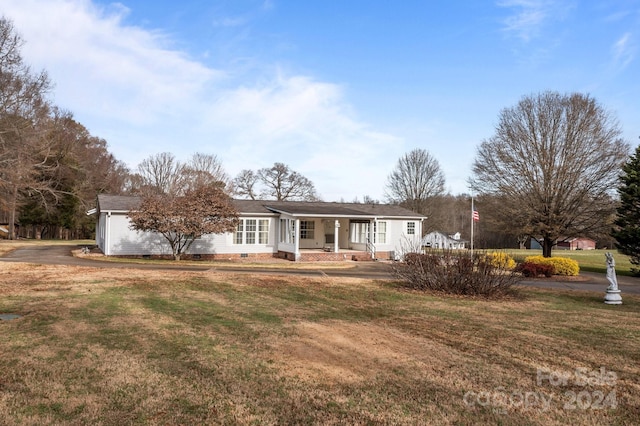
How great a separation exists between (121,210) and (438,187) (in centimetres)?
3600

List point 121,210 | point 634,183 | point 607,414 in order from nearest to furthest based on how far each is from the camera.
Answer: point 607,414 → point 634,183 → point 121,210

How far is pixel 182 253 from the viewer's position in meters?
24.3

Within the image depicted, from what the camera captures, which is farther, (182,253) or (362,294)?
(182,253)

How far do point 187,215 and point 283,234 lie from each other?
22.8 ft

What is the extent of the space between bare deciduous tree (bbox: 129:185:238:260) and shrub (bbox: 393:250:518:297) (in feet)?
36.9

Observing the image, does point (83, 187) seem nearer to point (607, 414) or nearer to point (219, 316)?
point (219, 316)

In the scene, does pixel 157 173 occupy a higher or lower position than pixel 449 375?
higher

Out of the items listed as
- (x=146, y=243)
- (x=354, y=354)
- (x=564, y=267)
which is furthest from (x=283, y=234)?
(x=354, y=354)

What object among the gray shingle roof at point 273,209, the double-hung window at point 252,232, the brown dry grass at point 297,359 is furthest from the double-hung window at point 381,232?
the brown dry grass at point 297,359

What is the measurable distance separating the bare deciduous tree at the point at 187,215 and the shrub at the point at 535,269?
1441 centimetres

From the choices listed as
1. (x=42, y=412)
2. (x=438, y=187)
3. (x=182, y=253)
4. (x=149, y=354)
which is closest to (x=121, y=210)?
(x=182, y=253)

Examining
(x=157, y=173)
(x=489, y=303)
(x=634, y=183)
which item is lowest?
(x=489, y=303)

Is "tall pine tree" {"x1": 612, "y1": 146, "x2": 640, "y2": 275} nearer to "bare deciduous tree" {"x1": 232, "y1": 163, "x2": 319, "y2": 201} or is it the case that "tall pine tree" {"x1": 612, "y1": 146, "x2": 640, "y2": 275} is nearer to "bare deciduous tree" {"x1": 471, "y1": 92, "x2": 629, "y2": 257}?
"bare deciduous tree" {"x1": 471, "y1": 92, "x2": 629, "y2": 257}

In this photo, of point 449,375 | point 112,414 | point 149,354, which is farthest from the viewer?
point 149,354
